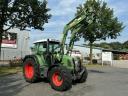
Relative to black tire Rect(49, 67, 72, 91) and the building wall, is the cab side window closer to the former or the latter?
black tire Rect(49, 67, 72, 91)

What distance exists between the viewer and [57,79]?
1770cm

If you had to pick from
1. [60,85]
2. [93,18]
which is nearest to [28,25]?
[93,18]

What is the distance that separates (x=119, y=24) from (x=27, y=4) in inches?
777

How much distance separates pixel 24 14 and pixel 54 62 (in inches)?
661

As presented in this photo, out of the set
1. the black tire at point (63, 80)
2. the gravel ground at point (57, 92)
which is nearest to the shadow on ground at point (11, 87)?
the gravel ground at point (57, 92)

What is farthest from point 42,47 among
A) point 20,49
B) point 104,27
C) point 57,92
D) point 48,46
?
point 20,49

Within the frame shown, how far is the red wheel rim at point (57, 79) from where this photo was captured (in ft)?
57.0

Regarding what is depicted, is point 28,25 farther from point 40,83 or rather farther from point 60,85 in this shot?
point 60,85

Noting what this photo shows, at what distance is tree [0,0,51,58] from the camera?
112 ft

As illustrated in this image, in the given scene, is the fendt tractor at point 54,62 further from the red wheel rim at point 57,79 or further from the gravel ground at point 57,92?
the gravel ground at point 57,92

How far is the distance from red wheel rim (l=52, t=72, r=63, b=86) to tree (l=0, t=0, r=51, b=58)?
17.2m

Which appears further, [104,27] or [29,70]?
[104,27]

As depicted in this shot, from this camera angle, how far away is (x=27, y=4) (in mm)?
34594

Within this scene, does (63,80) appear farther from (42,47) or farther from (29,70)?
(29,70)
